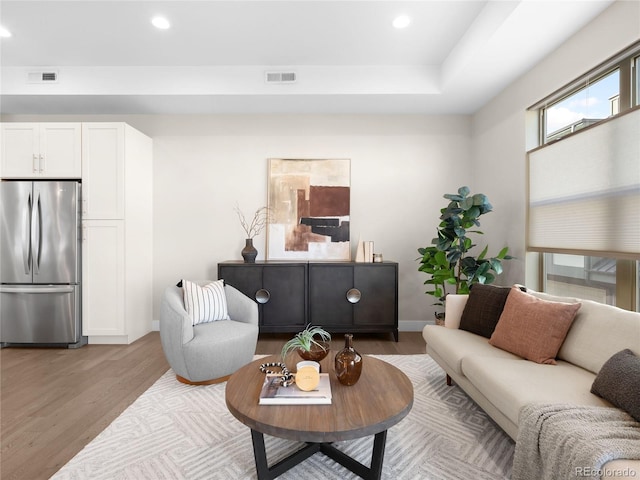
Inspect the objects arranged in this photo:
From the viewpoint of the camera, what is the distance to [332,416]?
1.41 m

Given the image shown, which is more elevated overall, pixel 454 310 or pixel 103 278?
pixel 103 278

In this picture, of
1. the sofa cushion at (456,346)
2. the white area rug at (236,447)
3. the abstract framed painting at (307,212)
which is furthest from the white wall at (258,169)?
the white area rug at (236,447)

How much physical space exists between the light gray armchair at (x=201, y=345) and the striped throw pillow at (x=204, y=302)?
7 cm

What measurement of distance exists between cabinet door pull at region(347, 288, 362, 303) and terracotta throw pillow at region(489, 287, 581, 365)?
1638 mm

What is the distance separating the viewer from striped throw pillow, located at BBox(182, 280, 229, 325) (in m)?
2.80

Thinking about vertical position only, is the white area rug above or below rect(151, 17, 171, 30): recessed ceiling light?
below

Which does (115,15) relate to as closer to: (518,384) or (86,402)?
(86,402)

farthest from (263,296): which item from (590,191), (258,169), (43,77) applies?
(43,77)

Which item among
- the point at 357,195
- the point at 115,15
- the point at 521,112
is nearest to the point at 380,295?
the point at 357,195

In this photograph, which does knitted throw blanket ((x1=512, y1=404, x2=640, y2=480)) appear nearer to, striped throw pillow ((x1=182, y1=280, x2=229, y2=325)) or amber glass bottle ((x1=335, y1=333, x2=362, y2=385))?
amber glass bottle ((x1=335, y1=333, x2=362, y2=385))

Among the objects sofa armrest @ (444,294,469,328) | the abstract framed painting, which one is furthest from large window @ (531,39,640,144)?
the abstract framed painting

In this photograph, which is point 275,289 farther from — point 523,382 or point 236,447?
point 523,382

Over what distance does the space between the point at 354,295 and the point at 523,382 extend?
85.1 inches

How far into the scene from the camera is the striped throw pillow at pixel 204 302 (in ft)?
9.18
